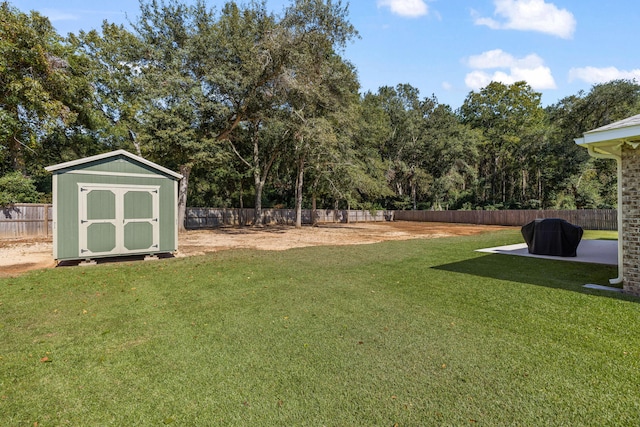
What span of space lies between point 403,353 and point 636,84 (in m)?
31.4

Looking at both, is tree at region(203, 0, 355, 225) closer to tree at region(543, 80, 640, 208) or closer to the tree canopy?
the tree canopy

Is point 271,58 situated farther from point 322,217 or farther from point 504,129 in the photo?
point 504,129

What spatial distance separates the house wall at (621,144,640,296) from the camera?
4539 mm

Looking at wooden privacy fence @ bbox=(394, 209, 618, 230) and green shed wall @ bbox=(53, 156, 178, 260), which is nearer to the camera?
green shed wall @ bbox=(53, 156, 178, 260)

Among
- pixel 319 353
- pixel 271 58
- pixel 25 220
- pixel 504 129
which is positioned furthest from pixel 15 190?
pixel 504 129

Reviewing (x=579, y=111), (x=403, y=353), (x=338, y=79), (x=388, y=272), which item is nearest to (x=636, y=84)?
(x=579, y=111)

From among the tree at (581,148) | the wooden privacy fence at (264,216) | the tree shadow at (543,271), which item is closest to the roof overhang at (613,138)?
the tree shadow at (543,271)

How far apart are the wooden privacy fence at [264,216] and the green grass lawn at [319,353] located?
51.1 feet

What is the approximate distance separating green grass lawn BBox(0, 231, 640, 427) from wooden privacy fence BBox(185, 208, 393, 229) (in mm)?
15586

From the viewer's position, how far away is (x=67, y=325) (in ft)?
11.6

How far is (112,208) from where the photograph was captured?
7.39 metres

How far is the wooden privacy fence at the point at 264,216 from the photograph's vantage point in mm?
20828

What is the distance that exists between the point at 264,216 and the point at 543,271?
20.2 metres

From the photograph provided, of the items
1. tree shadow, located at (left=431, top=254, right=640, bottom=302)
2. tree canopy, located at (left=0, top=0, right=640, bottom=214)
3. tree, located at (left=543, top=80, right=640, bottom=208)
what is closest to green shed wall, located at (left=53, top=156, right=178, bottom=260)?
tree canopy, located at (left=0, top=0, right=640, bottom=214)
